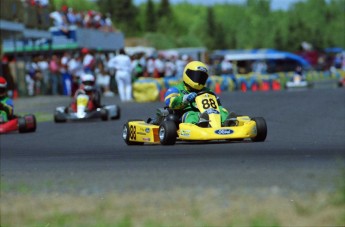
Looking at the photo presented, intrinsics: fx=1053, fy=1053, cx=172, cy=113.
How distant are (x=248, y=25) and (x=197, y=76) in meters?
138

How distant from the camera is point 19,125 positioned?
16938 millimetres

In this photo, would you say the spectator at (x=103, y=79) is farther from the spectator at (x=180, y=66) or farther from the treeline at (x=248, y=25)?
the treeline at (x=248, y=25)

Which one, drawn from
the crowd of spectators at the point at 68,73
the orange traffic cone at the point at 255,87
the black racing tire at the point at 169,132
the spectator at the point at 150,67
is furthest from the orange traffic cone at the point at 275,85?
the black racing tire at the point at 169,132

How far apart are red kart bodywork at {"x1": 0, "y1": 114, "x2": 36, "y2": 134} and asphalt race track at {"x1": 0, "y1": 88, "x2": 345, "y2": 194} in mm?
310

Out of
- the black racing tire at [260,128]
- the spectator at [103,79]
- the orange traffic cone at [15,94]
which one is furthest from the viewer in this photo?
the spectator at [103,79]

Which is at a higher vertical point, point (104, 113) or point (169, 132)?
point (169, 132)

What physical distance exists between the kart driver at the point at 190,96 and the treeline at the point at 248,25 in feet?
335

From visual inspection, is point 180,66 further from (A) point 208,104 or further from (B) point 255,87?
(A) point 208,104

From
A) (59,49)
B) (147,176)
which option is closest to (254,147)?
(147,176)

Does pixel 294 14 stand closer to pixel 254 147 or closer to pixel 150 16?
pixel 150 16

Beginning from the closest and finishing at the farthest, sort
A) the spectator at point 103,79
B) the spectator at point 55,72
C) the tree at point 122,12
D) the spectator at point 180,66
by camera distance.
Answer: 1. the spectator at point 55,72
2. the spectator at point 103,79
3. the spectator at point 180,66
4. the tree at point 122,12

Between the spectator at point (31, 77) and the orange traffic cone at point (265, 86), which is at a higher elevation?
the spectator at point (31, 77)

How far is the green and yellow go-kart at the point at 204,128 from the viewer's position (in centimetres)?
1209

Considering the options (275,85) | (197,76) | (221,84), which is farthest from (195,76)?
(275,85)
